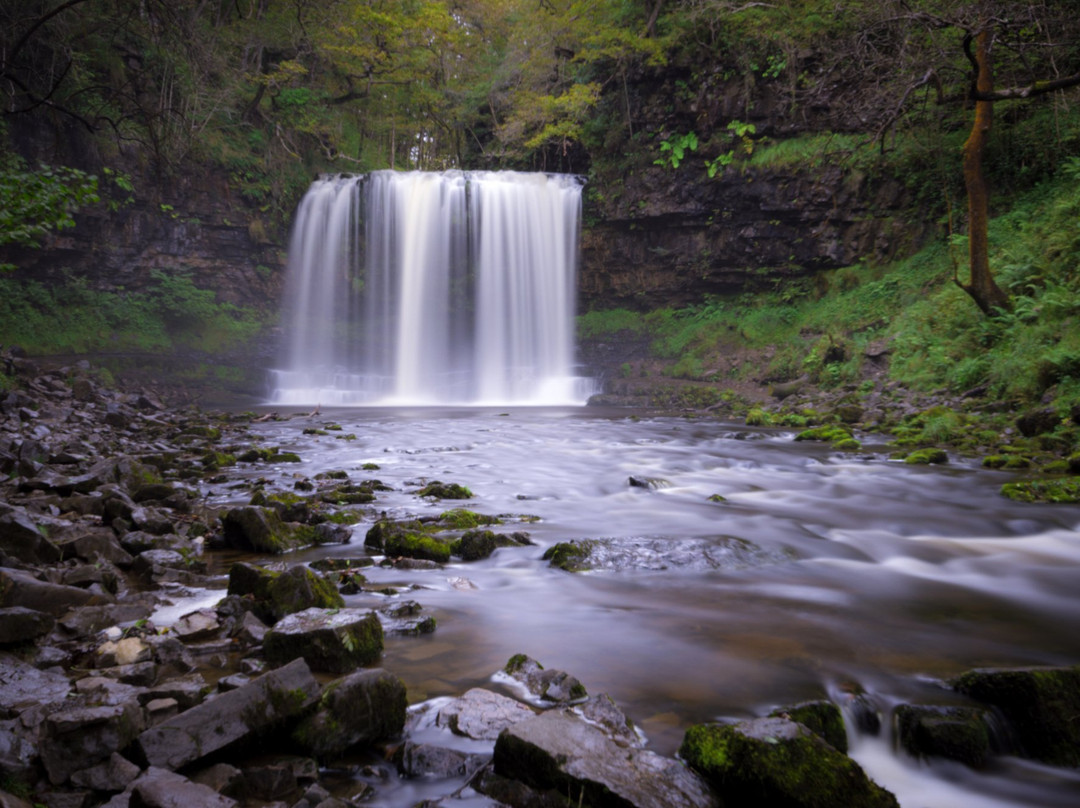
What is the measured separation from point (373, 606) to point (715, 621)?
74.3 inches

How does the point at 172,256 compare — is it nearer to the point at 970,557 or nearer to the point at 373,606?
the point at 373,606

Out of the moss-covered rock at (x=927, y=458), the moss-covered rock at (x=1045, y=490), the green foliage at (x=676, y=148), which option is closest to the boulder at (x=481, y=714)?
the moss-covered rock at (x=1045, y=490)

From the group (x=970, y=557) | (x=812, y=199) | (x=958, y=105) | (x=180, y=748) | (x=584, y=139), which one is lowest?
(x=970, y=557)

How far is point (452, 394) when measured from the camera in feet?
79.5

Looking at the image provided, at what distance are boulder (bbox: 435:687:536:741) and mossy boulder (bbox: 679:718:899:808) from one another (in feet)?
2.28

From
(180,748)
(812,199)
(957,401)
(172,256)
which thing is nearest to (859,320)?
(812,199)

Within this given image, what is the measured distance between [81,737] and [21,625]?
42.0 inches

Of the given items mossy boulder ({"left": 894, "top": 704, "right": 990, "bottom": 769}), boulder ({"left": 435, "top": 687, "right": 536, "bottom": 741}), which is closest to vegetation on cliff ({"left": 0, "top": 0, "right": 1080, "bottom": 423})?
mossy boulder ({"left": 894, "top": 704, "right": 990, "bottom": 769})

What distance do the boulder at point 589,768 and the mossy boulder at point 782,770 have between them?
85 millimetres

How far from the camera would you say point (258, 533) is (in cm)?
460

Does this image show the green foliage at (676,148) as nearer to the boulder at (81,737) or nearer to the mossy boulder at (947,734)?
the mossy boulder at (947,734)

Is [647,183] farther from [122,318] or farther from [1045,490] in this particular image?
[1045,490]

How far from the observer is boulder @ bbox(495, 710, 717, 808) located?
1.88 meters

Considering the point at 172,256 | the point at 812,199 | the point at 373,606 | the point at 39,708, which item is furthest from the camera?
the point at 172,256
